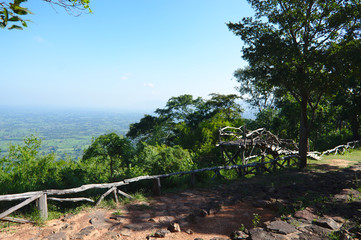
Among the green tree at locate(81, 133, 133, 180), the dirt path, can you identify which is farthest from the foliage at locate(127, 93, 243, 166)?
the dirt path

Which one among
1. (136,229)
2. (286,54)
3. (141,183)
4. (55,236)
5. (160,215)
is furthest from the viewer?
(286,54)

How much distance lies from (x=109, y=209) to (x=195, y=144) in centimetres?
1439

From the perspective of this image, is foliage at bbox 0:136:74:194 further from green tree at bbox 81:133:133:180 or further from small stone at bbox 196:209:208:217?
small stone at bbox 196:209:208:217

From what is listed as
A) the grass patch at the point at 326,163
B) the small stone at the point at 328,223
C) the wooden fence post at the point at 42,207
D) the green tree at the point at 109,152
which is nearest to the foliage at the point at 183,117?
the grass patch at the point at 326,163

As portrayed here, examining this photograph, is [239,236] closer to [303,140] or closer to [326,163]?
→ [303,140]

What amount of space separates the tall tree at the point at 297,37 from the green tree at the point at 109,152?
8.03 m

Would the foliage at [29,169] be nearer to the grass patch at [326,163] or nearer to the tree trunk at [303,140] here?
the tree trunk at [303,140]

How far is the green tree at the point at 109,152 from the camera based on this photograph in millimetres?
9016

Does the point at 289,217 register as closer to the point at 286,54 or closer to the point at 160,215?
the point at 160,215

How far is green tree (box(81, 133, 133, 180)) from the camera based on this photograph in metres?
9.02

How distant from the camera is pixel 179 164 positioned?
1077 centimetres

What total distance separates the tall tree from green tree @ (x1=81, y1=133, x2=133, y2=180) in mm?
8026

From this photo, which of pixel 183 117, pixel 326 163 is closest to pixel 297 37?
pixel 326 163

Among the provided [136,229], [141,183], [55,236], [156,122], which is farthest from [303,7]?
[156,122]
